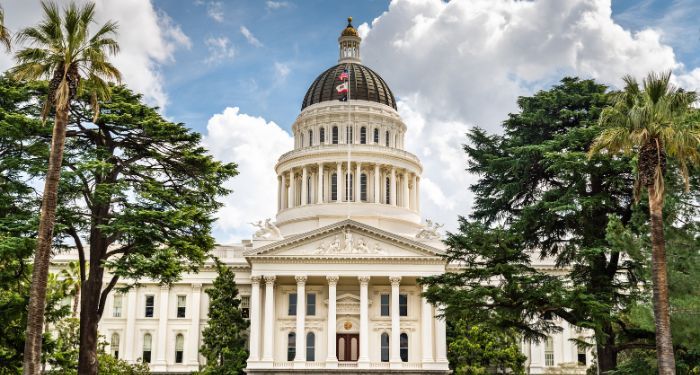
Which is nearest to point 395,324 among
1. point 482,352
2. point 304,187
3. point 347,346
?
point 347,346

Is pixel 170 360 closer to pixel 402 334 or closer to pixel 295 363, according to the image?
pixel 295 363

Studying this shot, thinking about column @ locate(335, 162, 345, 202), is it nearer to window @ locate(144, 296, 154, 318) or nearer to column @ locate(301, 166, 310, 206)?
column @ locate(301, 166, 310, 206)

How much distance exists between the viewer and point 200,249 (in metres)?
35.8

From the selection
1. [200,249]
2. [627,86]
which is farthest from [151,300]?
[627,86]

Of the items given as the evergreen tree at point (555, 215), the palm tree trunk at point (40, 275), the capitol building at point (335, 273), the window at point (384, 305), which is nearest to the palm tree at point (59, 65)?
the palm tree trunk at point (40, 275)

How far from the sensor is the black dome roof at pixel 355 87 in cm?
8569

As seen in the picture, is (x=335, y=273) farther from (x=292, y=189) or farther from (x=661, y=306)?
(x=661, y=306)

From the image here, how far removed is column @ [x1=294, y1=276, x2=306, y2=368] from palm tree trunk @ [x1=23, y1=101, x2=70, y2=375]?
4040 cm

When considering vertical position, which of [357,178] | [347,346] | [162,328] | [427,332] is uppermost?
[357,178]

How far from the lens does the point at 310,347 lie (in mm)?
67375

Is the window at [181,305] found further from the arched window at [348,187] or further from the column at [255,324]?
the arched window at [348,187]

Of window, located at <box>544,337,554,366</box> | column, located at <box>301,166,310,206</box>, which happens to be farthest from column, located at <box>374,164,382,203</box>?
window, located at <box>544,337,554,366</box>

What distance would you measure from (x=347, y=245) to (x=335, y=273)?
2.41 meters

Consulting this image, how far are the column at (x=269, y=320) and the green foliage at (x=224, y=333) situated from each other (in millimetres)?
1637
